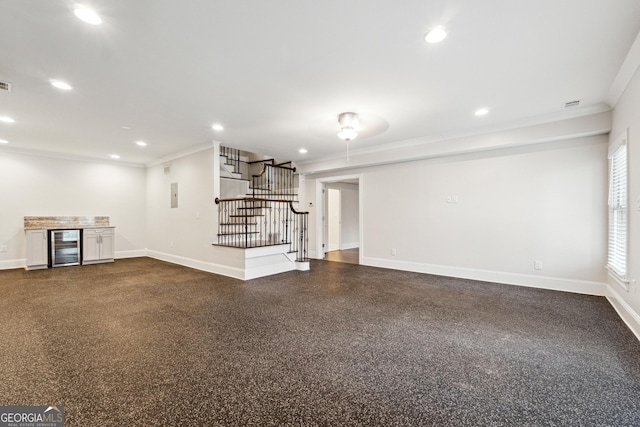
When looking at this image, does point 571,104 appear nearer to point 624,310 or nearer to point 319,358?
point 624,310

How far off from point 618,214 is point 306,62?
429 centimetres

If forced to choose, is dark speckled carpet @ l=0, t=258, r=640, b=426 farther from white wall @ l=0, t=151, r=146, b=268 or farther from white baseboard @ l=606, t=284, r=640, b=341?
white wall @ l=0, t=151, r=146, b=268

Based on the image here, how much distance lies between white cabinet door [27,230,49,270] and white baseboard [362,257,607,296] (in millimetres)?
7290

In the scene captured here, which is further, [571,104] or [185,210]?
[185,210]

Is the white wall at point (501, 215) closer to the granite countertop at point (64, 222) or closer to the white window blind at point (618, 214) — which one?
the white window blind at point (618, 214)

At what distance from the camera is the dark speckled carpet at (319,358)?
169 centimetres

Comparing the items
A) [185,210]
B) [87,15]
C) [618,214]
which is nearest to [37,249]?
[185,210]

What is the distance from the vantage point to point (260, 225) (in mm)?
7125

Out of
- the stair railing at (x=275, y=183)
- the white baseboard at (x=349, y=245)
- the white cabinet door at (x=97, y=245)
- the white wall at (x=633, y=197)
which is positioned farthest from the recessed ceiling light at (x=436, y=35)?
the white cabinet door at (x=97, y=245)

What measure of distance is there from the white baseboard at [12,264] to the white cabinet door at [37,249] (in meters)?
0.39

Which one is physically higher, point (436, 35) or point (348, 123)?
point (436, 35)

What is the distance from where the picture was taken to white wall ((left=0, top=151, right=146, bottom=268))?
605 centimetres

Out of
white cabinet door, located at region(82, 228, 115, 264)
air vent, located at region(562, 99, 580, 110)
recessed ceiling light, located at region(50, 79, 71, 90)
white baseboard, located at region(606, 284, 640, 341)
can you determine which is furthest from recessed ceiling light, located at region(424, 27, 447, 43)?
white cabinet door, located at region(82, 228, 115, 264)

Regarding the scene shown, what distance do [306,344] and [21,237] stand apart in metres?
7.40
